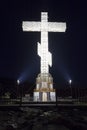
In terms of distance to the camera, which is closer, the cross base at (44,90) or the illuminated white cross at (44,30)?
the illuminated white cross at (44,30)

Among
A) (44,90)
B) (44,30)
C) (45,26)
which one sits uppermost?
(45,26)

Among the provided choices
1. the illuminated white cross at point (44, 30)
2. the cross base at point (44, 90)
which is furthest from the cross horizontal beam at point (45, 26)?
the cross base at point (44, 90)

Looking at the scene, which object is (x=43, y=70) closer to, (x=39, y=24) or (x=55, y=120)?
(x=39, y=24)

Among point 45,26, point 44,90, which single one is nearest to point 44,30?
point 45,26

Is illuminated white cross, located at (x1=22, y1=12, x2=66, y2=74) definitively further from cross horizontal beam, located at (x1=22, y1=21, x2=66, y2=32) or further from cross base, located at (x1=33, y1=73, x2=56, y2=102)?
cross base, located at (x1=33, y1=73, x2=56, y2=102)

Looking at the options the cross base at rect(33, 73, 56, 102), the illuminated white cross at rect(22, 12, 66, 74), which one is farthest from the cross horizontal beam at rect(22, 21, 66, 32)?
the cross base at rect(33, 73, 56, 102)

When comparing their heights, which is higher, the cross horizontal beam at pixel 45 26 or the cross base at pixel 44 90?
the cross horizontal beam at pixel 45 26

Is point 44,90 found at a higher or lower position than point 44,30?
lower

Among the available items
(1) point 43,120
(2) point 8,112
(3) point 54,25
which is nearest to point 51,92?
(3) point 54,25

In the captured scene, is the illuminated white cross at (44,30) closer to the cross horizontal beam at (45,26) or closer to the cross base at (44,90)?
the cross horizontal beam at (45,26)

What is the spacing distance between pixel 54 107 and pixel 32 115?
2.29 m

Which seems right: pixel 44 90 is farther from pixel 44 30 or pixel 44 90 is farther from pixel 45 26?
pixel 45 26

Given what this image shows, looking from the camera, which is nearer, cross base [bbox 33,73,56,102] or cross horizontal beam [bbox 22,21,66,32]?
cross horizontal beam [bbox 22,21,66,32]

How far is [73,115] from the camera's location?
31.2m
